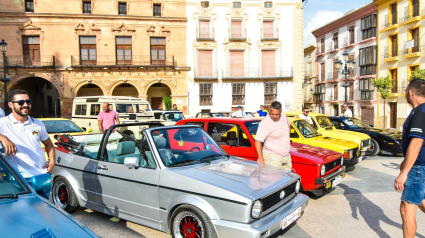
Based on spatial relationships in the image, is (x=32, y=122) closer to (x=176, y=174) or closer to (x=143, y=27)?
(x=176, y=174)

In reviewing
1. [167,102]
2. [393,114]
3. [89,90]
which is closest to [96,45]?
[89,90]

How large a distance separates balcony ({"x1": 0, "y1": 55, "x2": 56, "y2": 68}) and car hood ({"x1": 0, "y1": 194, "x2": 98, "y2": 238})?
79.8 ft

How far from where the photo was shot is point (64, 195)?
4828 millimetres

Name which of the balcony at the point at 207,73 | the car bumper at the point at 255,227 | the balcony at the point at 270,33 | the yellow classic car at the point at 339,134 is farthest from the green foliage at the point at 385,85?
the car bumper at the point at 255,227

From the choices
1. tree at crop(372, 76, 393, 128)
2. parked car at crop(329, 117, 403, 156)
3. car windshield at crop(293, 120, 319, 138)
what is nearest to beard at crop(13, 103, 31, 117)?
car windshield at crop(293, 120, 319, 138)

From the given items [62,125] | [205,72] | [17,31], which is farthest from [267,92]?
[17,31]

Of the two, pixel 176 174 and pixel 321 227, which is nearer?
pixel 176 174

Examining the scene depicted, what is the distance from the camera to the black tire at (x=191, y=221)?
3105mm

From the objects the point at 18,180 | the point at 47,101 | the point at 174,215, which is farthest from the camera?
the point at 47,101

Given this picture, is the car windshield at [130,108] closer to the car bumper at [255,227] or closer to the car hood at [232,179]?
the car hood at [232,179]

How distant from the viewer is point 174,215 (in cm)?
340

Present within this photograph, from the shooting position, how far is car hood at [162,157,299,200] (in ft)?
10.2

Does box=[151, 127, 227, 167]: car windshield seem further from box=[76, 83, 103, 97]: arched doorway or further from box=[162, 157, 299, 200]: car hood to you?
box=[76, 83, 103, 97]: arched doorway

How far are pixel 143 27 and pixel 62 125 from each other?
17.6 metres
